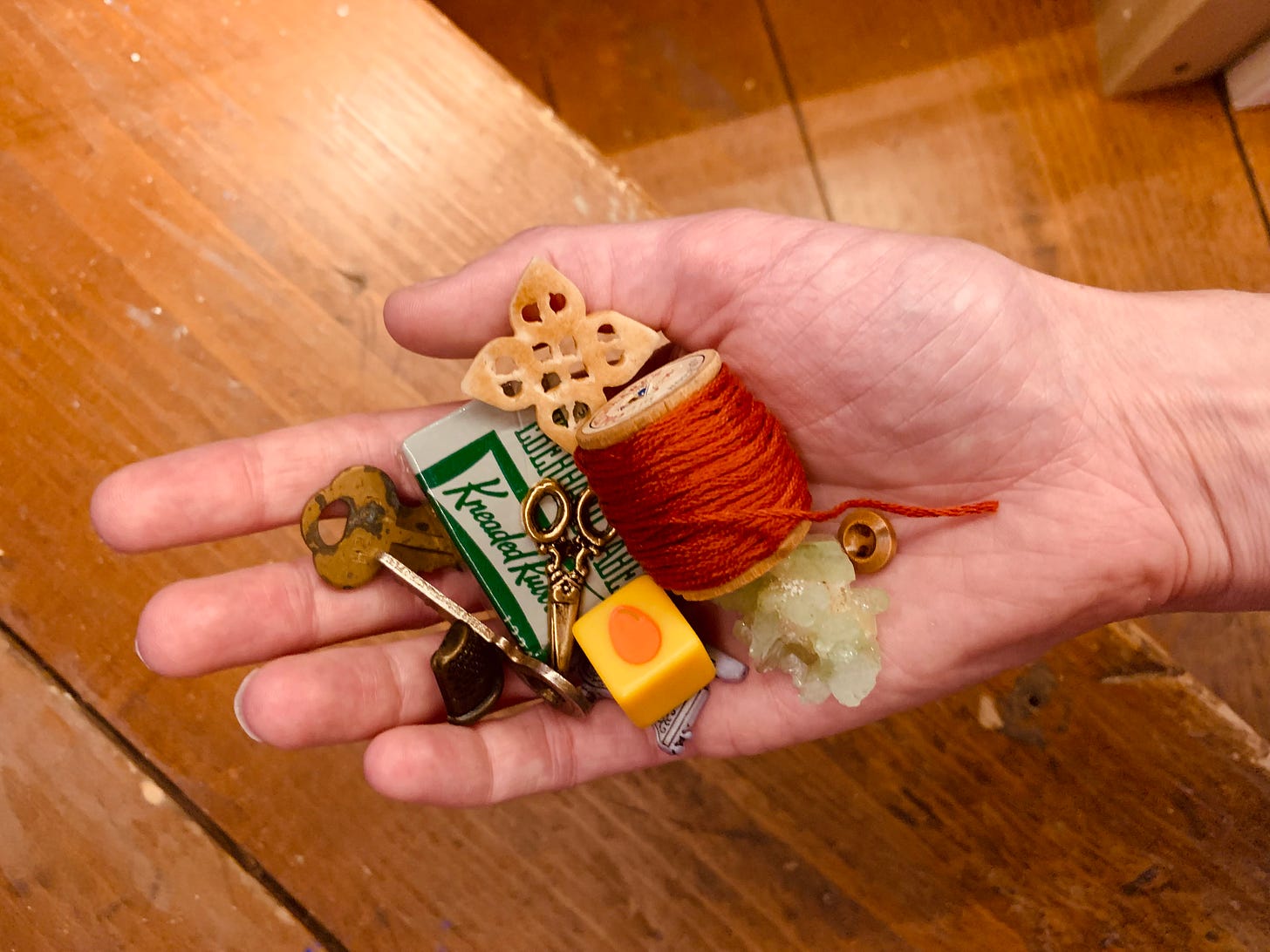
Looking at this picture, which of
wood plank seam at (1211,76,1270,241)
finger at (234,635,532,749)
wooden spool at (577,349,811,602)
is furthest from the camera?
wood plank seam at (1211,76,1270,241)

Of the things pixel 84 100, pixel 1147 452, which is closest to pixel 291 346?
pixel 84 100

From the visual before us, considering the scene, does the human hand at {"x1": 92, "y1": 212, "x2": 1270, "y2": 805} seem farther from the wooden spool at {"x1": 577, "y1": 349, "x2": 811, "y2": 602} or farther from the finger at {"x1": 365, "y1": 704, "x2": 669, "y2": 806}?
the wooden spool at {"x1": 577, "y1": 349, "x2": 811, "y2": 602}

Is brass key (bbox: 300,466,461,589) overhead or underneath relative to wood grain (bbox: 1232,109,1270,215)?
overhead

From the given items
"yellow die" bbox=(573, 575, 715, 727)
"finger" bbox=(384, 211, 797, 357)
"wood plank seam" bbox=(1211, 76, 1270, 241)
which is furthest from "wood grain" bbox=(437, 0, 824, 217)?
"yellow die" bbox=(573, 575, 715, 727)

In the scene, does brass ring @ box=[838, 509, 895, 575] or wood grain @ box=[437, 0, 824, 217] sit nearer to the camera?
brass ring @ box=[838, 509, 895, 575]

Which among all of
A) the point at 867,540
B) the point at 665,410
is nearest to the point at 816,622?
the point at 867,540

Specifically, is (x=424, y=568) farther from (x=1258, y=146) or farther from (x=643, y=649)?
(x=1258, y=146)

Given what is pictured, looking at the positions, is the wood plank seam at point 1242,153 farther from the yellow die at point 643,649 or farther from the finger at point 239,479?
the finger at point 239,479
